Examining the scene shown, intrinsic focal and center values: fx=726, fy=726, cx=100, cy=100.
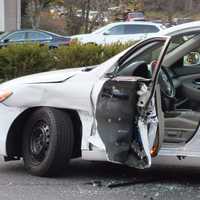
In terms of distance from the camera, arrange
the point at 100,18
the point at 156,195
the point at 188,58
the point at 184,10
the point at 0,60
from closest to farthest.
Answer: the point at 156,195 → the point at 188,58 → the point at 0,60 → the point at 100,18 → the point at 184,10

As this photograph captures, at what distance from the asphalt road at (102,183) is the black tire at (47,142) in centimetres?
15

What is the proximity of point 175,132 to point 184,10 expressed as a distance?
49.1 meters

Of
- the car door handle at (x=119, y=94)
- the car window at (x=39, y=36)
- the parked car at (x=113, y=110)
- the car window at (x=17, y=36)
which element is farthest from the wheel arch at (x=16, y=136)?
the car window at (x=39, y=36)

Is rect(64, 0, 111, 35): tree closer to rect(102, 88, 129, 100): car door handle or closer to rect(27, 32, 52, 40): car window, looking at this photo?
rect(27, 32, 52, 40): car window

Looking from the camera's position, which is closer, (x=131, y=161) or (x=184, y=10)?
(x=131, y=161)

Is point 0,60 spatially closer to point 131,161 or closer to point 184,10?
point 131,161

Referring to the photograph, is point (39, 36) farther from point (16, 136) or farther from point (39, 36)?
point (16, 136)

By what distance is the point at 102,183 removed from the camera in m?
7.32

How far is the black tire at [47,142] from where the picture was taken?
728 centimetres

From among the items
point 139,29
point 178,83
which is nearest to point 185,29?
point 178,83

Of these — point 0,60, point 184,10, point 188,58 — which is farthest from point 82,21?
point 188,58

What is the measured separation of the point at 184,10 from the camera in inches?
2179

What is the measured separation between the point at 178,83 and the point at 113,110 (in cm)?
113

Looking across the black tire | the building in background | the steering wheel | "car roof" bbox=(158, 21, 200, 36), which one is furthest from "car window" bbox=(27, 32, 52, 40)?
"car roof" bbox=(158, 21, 200, 36)
